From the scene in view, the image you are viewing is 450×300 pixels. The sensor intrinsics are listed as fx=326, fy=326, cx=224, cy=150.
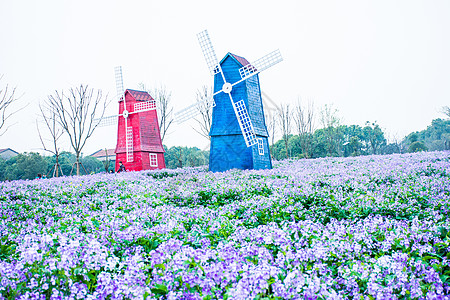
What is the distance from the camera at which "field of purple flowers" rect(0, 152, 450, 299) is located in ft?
10.5

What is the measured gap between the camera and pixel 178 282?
11.0 ft

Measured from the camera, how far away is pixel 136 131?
26.9 meters

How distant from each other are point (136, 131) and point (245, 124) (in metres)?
12.1

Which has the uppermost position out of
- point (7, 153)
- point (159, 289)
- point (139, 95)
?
point (7, 153)

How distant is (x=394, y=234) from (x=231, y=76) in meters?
15.8

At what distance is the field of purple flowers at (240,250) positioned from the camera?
3213mm

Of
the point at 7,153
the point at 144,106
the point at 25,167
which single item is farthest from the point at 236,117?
the point at 7,153

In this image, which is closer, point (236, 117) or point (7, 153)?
point (236, 117)

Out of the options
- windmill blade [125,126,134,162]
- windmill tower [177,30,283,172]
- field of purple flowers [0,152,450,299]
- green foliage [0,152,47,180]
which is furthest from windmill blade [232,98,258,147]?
green foliage [0,152,47,180]

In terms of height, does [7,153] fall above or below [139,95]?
above

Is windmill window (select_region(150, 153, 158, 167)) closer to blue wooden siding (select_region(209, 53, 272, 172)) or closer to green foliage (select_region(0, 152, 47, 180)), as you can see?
blue wooden siding (select_region(209, 53, 272, 172))

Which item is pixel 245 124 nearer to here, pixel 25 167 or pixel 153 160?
pixel 153 160

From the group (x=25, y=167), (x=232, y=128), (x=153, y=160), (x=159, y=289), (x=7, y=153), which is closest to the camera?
(x=159, y=289)

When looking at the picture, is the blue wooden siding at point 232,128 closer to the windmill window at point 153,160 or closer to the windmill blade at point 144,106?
the windmill blade at point 144,106
